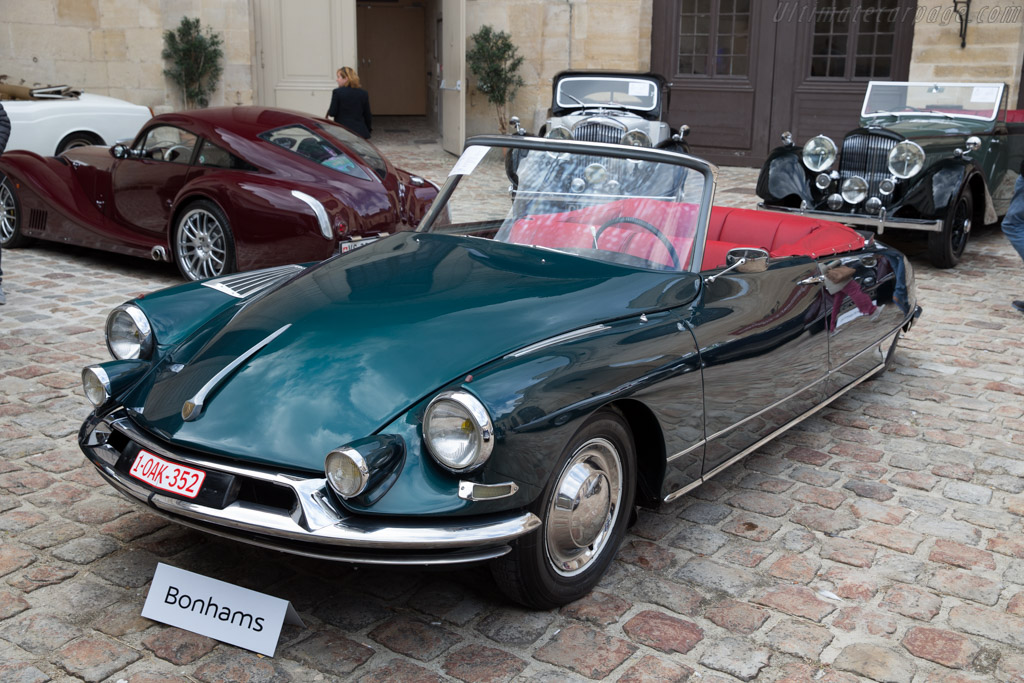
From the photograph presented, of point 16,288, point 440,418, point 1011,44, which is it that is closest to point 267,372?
point 440,418

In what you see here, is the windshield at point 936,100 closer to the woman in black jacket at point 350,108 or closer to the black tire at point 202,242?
the woman in black jacket at point 350,108

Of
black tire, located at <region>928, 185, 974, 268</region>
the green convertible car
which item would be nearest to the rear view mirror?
the green convertible car

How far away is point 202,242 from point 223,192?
47cm

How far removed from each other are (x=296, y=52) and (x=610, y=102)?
6.34 meters

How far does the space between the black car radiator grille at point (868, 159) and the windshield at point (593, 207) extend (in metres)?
5.81

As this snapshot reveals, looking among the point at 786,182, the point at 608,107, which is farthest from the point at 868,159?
the point at 608,107

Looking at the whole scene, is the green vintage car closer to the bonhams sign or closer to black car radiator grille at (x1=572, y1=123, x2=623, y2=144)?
black car radiator grille at (x1=572, y1=123, x2=623, y2=144)

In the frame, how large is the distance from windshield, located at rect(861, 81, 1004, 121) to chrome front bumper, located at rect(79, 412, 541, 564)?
896 centimetres

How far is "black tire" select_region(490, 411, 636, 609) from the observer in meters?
2.87

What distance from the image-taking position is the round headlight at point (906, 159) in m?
8.77

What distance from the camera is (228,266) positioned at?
725cm

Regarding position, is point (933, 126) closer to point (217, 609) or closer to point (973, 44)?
point (973, 44)

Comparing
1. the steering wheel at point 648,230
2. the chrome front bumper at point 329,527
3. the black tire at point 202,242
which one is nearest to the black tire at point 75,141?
the black tire at point 202,242

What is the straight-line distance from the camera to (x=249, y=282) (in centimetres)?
411
